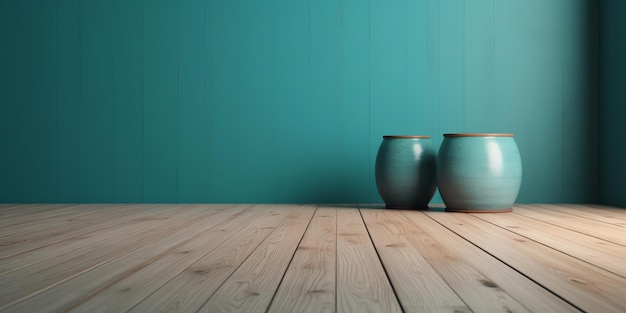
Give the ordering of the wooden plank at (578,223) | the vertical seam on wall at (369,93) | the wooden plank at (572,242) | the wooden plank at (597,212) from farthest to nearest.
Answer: the vertical seam on wall at (369,93), the wooden plank at (597,212), the wooden plank at (578,223), the wooden plank at (572,242)

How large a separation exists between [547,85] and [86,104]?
97.3 inches

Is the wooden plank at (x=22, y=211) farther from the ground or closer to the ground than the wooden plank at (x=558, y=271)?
closer to the ground

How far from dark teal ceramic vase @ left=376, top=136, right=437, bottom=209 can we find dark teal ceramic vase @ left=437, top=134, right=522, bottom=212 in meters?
0.16

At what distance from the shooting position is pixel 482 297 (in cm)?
98

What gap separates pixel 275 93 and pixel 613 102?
172 cm

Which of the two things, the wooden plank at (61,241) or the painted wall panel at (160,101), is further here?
the painted wall panel at (160,101)

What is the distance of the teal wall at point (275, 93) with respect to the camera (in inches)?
124

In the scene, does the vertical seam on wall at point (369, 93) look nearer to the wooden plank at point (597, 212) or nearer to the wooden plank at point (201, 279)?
the wooden plank at point (597, 212)

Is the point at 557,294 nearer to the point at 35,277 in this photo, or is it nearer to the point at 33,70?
the point at 35,277

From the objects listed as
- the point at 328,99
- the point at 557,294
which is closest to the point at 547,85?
the point at 328,99

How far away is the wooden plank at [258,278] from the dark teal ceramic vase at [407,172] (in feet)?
3.36

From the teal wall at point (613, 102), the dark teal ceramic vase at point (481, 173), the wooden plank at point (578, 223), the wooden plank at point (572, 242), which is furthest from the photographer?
the teal wall at point (613, 102)

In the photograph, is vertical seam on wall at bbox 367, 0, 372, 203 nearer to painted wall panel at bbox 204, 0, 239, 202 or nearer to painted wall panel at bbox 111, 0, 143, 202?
painted wall panel at bbox 204, 0, 239, 202

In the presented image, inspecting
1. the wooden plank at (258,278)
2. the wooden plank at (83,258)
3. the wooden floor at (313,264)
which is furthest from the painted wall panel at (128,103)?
the wooden plank at (258,278)
